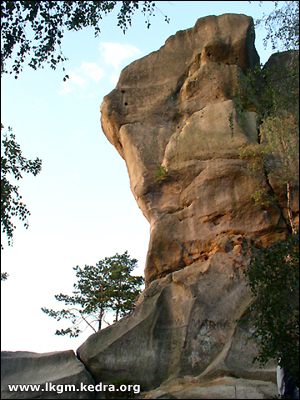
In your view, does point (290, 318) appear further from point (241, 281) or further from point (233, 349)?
point (241, 281)

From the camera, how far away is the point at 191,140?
2034 centimetres

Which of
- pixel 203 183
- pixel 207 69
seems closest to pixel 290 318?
pixel 203 183

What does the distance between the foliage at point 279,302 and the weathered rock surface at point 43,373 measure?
5.15 metres

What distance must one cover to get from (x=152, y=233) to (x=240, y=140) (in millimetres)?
4306

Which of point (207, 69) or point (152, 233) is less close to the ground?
point (207, 69)

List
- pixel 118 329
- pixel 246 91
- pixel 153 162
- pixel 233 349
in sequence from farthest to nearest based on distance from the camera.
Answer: pixel 153 162 → pixel 246 91 → pixel 118 329 → pixel 233 349

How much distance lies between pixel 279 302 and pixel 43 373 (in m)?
7.24

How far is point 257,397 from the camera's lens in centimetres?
1277

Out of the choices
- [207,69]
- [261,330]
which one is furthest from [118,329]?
[207,69]

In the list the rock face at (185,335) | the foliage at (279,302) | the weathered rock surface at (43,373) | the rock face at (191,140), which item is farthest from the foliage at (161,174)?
the foliage at (279,302)

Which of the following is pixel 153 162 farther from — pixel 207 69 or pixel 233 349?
pixel 233 349

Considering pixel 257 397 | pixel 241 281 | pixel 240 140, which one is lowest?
pixel 257 397

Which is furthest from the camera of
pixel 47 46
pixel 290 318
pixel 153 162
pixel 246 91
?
pixel 153 162

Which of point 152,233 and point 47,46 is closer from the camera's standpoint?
point 47,46
